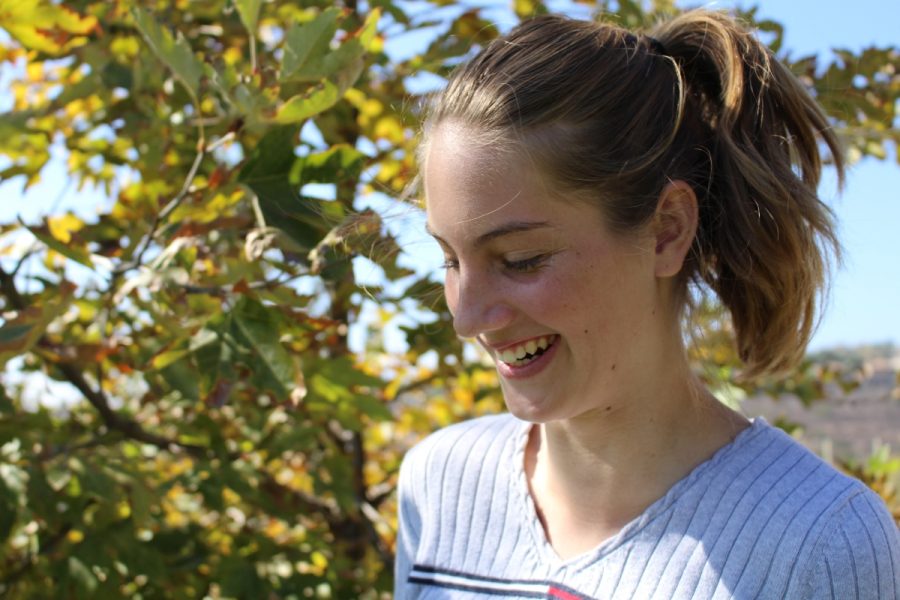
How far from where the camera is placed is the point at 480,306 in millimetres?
1212

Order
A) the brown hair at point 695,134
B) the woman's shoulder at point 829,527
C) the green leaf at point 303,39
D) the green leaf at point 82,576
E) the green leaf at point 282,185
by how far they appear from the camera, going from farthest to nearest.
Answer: the green leaf at point 82,576, the green leaf at point 282,185, the green leaf at point 303,39, the brown hair at point 695,134, the woman's shoulder at point 829,527

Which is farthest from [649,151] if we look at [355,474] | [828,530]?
[355,474]

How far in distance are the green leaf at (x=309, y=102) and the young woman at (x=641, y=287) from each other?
0.47 ft

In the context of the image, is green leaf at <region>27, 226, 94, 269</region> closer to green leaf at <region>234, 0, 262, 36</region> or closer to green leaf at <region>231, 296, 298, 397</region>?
green leaf at <region>231, 296, 298, 397</region>

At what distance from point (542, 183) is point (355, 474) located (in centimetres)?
119

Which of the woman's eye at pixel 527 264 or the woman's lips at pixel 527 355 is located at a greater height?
the woman's eye at pixel 527 264

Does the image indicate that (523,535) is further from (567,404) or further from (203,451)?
(203,451)

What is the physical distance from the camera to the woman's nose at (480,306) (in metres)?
1.21

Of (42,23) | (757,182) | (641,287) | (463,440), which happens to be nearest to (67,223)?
(42,23)

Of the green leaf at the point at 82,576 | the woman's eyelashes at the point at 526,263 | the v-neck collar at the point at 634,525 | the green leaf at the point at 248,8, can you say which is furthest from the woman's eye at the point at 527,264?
the green leaf at the point at 82,576

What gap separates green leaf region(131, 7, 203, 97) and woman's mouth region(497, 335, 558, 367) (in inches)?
22.7

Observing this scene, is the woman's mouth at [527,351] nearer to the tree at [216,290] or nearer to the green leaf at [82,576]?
the tree at [216,290]

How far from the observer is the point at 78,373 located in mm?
1835

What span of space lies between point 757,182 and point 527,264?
31 cm
